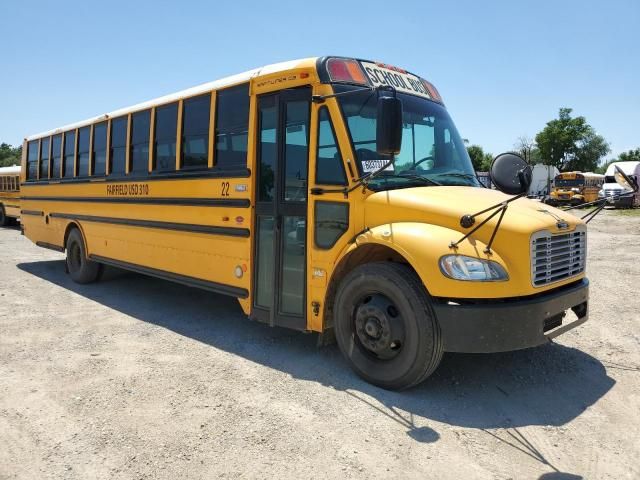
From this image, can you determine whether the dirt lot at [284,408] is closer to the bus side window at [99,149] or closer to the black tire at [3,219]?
the bus side window at [99,149]

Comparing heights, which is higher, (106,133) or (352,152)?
(106,133)

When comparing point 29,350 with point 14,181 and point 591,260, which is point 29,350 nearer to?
point 591,260

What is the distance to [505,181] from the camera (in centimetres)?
381

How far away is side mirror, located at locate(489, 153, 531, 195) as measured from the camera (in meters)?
3.70

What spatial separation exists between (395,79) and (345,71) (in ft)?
1.92

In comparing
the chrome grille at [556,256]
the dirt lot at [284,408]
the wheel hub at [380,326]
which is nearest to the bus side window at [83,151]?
the dirt lot at [284,408]

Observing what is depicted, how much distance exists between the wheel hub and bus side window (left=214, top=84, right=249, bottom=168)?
1.93 metres

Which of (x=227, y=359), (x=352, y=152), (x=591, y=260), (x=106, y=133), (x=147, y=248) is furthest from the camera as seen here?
(x=591, y=260)

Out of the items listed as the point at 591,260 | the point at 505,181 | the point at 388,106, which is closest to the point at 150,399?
the point at 388,106

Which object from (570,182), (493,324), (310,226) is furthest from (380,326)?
(570,182)

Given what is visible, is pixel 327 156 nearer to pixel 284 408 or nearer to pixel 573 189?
pixel 284 408

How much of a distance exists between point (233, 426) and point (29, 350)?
8.78 feet

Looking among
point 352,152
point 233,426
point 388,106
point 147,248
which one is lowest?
point 233,426

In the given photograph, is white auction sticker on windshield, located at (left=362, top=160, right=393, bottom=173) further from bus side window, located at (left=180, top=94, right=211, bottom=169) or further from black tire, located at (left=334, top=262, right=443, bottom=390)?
bus side window, located at (left=180, top=94, right=211, bottom=169)
